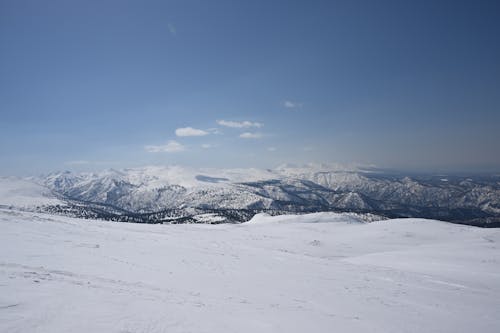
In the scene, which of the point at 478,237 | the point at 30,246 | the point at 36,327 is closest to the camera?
the point at 36,327

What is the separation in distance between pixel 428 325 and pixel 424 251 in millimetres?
34450

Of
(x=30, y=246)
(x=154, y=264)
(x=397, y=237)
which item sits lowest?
(x=397, y=237)

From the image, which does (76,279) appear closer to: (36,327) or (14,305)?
(14,305)

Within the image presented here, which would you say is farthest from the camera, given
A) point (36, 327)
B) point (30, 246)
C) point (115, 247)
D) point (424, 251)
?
point (424, 251)

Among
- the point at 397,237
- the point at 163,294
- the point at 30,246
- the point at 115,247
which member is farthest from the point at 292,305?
the point at 397,237

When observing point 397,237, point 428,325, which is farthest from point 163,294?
point 397,237

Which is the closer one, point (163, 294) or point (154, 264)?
point (163, 294)

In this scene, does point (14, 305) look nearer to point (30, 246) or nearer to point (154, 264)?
point (154, 264)

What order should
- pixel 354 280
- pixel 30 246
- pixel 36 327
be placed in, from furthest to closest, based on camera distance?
pixel 354 280 < pixel 30 246 < pixel 36 327

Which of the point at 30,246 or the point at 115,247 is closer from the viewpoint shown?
the point at 30,246

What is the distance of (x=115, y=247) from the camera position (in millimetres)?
25797

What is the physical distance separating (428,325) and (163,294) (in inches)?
580

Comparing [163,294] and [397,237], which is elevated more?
[163,294]

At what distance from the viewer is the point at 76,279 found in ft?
46.1
